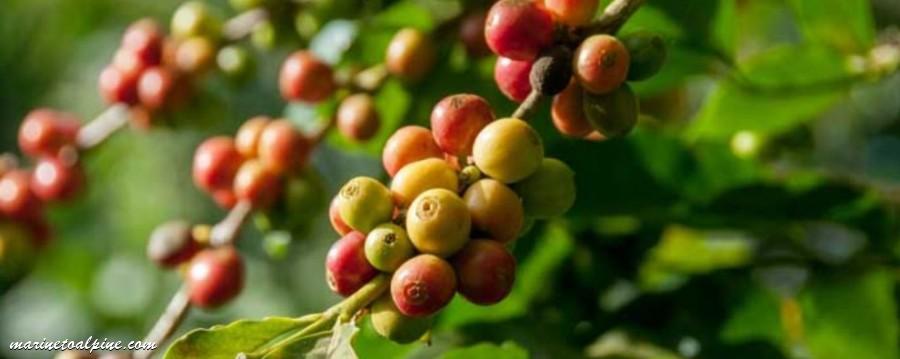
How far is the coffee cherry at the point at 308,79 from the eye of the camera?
1.10 m

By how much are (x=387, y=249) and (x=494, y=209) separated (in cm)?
5

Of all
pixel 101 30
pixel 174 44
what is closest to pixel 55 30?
pixel 101 30

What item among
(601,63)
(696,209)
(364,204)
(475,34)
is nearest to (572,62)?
(601,63)

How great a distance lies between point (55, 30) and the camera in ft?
A: 7.64

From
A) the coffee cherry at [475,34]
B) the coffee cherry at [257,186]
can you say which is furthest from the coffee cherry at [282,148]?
the coffee cherry at [475,34]

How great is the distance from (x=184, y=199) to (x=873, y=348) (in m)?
1.24

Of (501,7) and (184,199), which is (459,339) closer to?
(501,7)

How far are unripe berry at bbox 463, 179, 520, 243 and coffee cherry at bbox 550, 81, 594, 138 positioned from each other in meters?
0.08

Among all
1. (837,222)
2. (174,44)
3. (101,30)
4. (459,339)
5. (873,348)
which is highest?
A: (101,30)

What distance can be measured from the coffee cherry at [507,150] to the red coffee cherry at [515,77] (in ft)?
0.17

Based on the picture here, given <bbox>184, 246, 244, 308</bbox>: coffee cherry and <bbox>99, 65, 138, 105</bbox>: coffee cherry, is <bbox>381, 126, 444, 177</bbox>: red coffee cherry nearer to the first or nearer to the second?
<bbox>184, 246, 244, 308</bbox>: coffee cherry

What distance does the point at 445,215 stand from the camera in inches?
26.7

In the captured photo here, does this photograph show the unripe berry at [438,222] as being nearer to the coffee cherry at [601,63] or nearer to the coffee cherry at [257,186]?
the coffee cherry at [601,63]

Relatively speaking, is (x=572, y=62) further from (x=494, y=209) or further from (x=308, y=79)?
(x=308, y=79)
